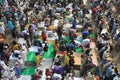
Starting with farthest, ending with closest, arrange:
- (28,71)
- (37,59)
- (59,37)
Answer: (59,37)
(37,59)
(28,71)

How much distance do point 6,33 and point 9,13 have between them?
4.62 feet

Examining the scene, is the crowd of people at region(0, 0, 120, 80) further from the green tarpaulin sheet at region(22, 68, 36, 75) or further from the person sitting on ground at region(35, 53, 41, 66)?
the green tarpaulin sheet at region(22, 68, 36, 75)

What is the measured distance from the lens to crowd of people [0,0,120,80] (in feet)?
53.7

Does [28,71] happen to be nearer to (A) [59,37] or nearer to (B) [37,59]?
(B) [37,59]

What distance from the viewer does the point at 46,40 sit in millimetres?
19641

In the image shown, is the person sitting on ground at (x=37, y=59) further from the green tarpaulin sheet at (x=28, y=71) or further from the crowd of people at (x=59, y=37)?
the green tarpaulin sheet at (x=28, y=71)

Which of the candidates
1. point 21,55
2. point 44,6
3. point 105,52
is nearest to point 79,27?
point 44,6

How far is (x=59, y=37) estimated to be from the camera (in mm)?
19812

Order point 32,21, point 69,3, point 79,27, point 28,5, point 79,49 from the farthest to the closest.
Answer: point 69,3, point 28,5, point 79,27, point 32,21, point 79,49

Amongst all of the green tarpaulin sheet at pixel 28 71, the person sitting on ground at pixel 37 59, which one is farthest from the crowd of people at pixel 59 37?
the green tarpaulin sheet at pixel 28 71

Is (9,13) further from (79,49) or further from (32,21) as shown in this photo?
(79,49)

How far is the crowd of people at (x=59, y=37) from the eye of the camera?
16.4 m

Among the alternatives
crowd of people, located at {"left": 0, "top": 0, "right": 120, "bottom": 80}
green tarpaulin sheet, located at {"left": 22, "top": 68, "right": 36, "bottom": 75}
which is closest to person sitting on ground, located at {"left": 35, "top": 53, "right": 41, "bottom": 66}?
crowd of people, located at {"left": 0, "top": 0, "right": 120, "bottom": 80}

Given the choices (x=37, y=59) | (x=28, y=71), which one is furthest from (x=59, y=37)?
(x=28, y=71)
